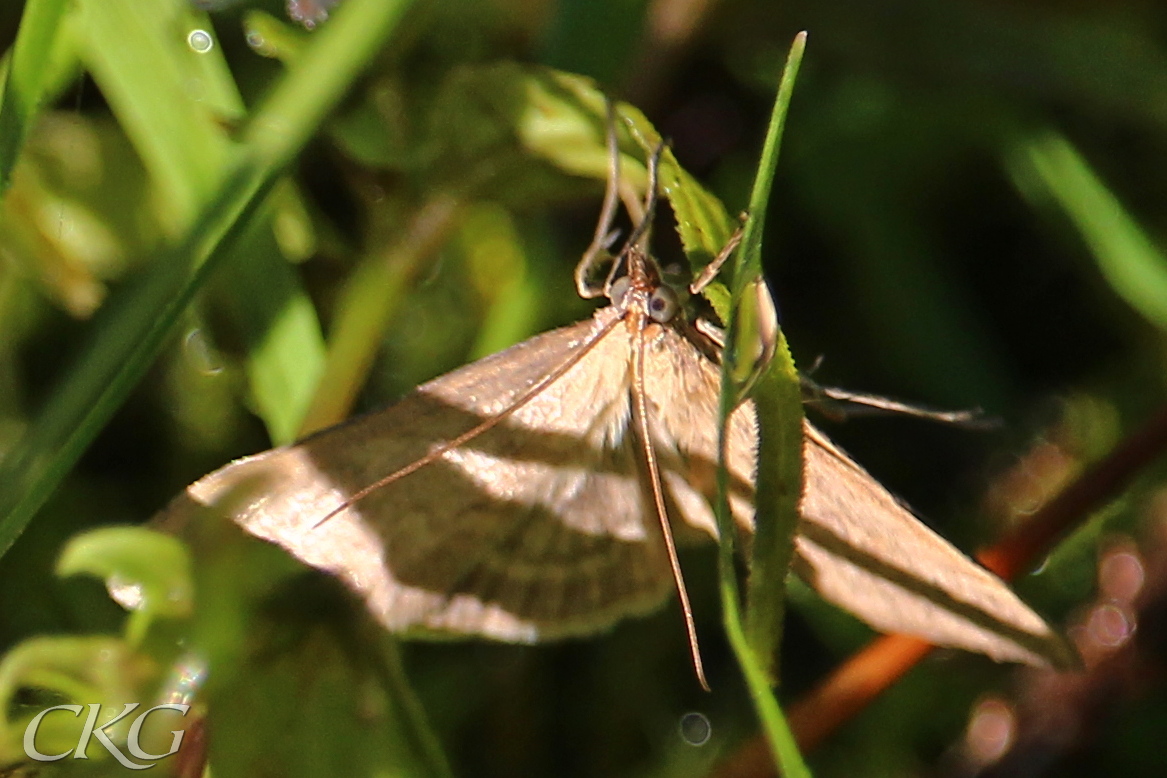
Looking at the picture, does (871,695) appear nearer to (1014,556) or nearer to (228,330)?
(1014,556)

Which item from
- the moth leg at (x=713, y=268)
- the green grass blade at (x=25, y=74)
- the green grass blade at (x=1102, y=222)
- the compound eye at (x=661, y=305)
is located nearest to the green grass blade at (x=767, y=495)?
the moth leg at (x=713, y=268)

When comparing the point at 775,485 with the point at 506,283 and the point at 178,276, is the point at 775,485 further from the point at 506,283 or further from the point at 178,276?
the point at 506,283

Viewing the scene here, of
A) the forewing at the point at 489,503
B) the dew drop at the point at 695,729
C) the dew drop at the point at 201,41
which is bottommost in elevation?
the dew drop at the point at 695,729

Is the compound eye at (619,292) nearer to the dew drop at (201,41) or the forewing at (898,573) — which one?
the forewing at (898,573)

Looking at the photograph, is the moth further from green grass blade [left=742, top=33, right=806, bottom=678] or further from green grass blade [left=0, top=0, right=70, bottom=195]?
green grass blade [left=0, top=0, right=70, bottom=195]

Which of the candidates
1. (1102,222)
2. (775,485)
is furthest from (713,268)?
(1102,222)

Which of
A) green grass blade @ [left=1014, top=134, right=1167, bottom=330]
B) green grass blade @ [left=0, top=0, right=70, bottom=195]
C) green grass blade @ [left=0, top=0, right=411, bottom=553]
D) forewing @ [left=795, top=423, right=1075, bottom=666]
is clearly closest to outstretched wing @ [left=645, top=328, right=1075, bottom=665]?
forewing @ [left=795, top=423, right=1075, bottom=666]
